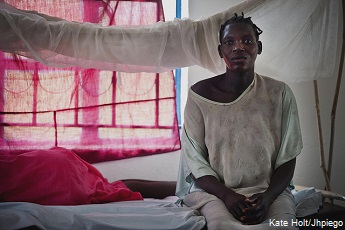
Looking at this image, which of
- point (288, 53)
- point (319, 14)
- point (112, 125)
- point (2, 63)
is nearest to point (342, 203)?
point (288, 53)

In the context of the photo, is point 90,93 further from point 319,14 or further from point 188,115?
point 319,14

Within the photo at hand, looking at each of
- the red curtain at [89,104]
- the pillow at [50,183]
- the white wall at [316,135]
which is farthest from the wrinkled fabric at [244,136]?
the red curtain at [89,104]

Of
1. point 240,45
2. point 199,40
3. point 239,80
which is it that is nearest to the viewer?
point 240,45

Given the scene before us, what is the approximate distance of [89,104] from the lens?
3.11m

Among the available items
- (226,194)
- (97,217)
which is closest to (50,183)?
(97,217)

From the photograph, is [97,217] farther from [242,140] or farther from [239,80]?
[239,80]

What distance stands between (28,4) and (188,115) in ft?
4.66

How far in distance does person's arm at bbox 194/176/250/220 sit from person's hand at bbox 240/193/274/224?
0.02 m

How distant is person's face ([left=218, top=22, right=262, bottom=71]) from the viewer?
2062 mm

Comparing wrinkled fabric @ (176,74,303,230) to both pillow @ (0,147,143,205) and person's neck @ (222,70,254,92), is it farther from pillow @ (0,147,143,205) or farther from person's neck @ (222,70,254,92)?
pillow @ (0,147,143,205)

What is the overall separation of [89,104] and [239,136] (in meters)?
1.40

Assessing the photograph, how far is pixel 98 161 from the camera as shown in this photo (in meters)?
3.16

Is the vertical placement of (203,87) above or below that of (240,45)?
below

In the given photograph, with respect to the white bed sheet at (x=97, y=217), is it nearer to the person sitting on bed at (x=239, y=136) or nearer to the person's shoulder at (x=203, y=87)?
the person sitting on bed at (x=239, y=136)
